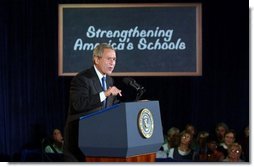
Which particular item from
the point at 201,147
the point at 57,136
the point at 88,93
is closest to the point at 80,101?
the point at 88,93

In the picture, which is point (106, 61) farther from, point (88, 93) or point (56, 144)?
point (56, 144)

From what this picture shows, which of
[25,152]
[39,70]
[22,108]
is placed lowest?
[25,152]

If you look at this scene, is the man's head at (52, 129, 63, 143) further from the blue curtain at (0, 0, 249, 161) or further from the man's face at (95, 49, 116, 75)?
the man's face at (95, 49, 116, 75)

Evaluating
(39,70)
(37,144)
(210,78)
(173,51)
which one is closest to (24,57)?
(39,70)

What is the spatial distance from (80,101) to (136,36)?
168 centimetres

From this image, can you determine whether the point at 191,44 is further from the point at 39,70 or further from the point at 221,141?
the point at 39,70

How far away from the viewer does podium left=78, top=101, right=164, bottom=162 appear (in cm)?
378

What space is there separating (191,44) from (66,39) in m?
1.25

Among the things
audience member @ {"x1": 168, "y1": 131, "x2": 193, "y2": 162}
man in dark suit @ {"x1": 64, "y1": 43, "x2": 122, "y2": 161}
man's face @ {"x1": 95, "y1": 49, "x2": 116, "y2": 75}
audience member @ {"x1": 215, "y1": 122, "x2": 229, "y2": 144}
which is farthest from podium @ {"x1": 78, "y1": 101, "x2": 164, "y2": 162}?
audience member @ {"x1": 215, "y1": 122, "x2": 229, "y2": 144}

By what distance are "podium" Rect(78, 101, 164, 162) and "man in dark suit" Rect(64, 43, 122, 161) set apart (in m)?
0.16

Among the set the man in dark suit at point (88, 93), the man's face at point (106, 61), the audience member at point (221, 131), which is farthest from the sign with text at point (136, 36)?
the man's face at point (106, 61)

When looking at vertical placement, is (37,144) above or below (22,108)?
below

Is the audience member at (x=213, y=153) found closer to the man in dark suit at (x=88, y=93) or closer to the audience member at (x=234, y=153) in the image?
the audience member at (x=234, y=153)

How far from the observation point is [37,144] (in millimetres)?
5500
